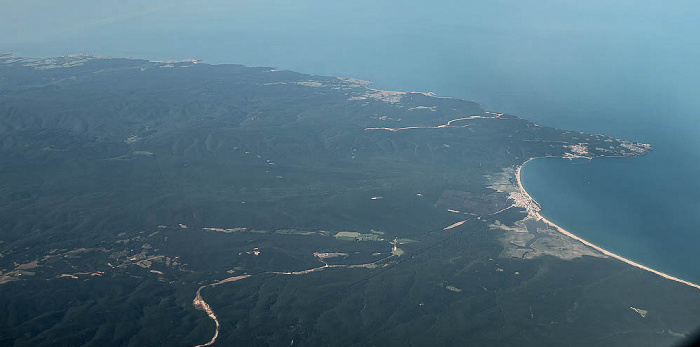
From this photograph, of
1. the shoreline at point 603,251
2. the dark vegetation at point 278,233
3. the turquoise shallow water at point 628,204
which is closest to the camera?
the dark vegetation at point 278,233

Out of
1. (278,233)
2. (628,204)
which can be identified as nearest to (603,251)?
(628,204)

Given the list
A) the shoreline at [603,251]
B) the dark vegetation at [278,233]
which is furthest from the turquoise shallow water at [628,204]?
the dark vegetation at [278,233]

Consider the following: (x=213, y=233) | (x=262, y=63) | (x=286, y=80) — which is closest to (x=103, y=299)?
(x=213, y=233)

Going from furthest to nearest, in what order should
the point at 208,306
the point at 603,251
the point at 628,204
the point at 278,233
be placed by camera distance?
the point at 628,204, the point at 278,233, the point at 603,251, the point at 208,306

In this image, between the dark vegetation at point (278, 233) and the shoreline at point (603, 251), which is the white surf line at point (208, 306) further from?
the shoreline at point (603, 251)

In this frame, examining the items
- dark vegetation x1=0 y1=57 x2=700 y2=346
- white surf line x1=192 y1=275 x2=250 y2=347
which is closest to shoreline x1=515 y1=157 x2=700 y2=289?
dark vegetation x1=0 y1=57 x2=700 y2=346

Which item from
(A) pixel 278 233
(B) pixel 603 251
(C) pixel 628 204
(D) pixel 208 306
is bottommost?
(D) pixel 208 306

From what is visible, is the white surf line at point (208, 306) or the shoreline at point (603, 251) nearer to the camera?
the white surf line at point (208, 306)

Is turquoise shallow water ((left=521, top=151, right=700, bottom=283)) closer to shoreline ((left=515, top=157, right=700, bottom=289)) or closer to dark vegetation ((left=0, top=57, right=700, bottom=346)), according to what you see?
shoreline ((left=515, top=157, right=700, bottom=289))

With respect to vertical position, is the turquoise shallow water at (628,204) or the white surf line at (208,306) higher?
the turquoise shallow water at (628,204)

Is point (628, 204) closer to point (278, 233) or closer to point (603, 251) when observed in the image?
point (603, 251)

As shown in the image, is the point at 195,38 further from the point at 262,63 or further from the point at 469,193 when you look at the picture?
the point at 469,193

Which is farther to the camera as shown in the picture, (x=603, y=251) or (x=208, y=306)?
(x=603, y=251)
